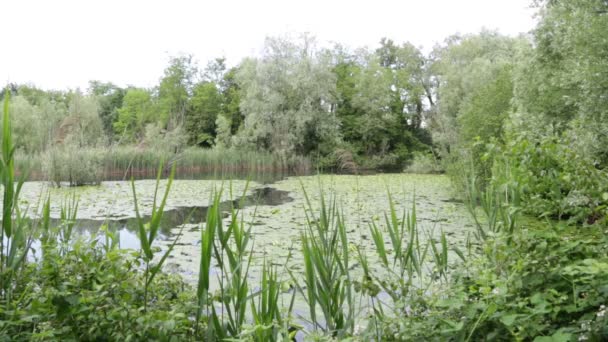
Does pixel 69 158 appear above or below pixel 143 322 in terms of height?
above

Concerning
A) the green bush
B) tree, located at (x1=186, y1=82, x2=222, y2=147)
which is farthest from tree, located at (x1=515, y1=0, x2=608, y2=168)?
tree, located at (x1=186, y1=82, x2=222, y2=147)

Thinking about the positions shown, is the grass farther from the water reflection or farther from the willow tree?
the willow tree

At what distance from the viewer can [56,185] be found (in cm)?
1108

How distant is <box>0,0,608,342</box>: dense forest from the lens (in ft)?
5.98

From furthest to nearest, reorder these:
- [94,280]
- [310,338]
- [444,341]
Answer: [94,280], [444,341], [310,338]

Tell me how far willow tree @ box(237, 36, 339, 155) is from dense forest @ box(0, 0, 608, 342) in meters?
0.08

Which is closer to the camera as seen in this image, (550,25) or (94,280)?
(94,280)

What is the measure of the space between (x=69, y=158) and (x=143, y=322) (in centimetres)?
1058

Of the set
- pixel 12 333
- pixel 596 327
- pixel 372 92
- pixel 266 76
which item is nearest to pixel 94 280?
pixel 12 333

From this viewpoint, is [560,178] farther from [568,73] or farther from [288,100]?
[288,100]

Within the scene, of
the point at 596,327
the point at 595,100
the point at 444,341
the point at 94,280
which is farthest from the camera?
the point at 595,100

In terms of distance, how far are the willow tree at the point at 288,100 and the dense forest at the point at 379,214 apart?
82mm

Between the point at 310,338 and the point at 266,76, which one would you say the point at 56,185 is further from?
the point at 266,76

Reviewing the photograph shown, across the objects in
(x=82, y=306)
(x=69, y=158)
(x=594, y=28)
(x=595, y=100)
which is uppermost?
(x=594, y=28)
